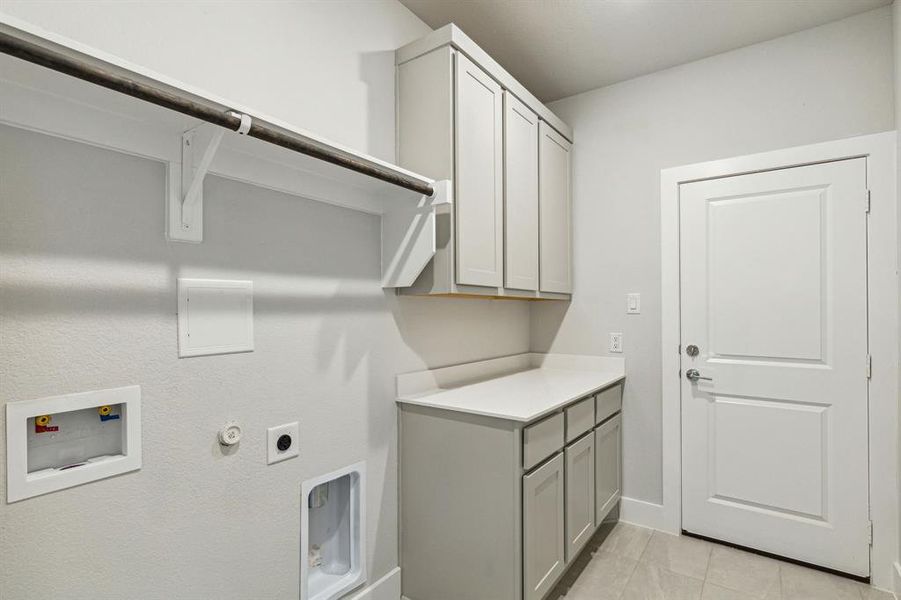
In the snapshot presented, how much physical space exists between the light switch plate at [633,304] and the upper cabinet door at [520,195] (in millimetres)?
666

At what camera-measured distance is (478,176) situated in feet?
6.56

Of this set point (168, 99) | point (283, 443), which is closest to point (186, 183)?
point (168, 99)

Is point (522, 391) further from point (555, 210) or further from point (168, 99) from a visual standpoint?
point (168, 99)

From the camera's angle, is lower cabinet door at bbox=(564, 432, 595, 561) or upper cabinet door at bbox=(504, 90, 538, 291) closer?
lower cabinet door at bbox=(564, 432, 595, 561)

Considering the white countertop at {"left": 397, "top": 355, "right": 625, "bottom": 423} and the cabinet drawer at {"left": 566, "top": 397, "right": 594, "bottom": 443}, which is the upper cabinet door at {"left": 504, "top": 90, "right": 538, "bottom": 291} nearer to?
the white countertop at {"left": 397, "top": 355, "right": 625, "bottom": 423}

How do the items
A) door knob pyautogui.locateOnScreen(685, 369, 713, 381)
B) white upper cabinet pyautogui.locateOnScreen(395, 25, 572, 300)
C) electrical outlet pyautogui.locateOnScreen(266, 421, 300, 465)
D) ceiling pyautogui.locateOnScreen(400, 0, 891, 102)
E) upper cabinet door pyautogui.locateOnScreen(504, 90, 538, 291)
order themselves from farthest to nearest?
1. door knob pyautogui.locateOnScreen(685, 369, 713, 381)
2. upper cabinet door pyautogui.locateOnScreen(504, 90, 538, 291)
3. ceiling pyautogui.locateOnScreen(400, 0, 891, 102)
4. white upper cabinet pyautogui.locateOnScreen(395, 25, 572, 300)
5. electrical outlet pyautogui.locateOnScreen(266, 421, 300, 465)

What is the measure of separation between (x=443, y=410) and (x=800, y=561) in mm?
1979

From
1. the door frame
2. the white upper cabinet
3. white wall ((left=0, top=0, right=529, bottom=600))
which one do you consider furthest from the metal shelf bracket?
the door frame

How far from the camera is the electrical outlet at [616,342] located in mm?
2777

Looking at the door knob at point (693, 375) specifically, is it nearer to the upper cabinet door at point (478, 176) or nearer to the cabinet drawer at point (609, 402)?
the cabinet drawer at point (609, 402)

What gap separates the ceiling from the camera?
2.11 m

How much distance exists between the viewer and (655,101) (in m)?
2.70

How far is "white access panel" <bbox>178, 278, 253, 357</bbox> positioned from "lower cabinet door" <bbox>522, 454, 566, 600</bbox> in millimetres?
1087

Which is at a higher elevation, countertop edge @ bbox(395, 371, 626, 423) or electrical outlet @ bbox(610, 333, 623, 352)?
electrical outlet @ bbox(610, 333, 623, 352)
